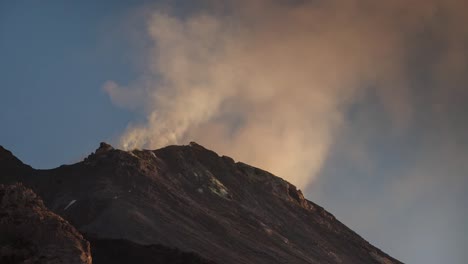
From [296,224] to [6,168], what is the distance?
48.7m

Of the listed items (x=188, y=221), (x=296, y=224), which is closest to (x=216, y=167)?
(x=296, y=224)

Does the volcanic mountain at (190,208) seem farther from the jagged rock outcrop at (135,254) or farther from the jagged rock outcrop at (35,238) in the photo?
the jagged rock outcrop at (35,238)

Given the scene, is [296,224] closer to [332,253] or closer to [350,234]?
[332,253]

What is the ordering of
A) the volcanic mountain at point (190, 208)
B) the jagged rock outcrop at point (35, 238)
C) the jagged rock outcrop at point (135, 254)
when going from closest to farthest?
the jagged rock outcrop at point (35, 238) → the jagged rock outcrop at point (135, 254) → the volcanic mountain at point (190, 208)

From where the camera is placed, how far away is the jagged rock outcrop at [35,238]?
153 ft

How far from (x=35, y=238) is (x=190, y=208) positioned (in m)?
44.6

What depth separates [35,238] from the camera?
48031mm

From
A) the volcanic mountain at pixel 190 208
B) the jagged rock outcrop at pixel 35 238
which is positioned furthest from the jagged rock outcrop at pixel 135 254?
the jagged rock outcrop at pixel 35 238

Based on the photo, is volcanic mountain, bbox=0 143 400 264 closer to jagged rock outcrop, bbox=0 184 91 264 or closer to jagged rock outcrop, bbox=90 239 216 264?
jagged rock outcrop, bbox=90 239 216 264

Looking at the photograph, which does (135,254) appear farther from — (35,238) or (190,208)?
(190,208)

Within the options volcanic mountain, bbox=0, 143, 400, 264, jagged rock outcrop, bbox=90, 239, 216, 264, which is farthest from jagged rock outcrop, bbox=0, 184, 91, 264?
volcanic mountain, bbox=0, 143, 400, 264

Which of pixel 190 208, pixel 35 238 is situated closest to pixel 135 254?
pixel 35 238

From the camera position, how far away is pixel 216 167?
405 ft

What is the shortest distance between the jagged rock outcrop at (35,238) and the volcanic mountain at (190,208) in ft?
57.5
